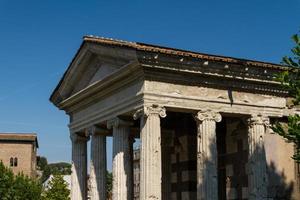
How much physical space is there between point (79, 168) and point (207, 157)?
680 centimetres

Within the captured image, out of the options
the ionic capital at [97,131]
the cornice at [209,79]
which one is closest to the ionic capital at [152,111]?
the cornice at [209,79]

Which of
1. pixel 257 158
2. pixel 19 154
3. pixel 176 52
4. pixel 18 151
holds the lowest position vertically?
pixel 257 158

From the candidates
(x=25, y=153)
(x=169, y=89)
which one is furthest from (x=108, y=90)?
(x=25, y=153)

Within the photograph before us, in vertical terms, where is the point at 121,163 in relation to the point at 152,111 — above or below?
below

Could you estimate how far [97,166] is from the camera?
768 inches

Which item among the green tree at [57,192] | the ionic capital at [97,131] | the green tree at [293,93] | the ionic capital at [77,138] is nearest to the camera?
the green tree at [293,93]

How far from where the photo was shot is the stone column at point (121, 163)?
17375 mm

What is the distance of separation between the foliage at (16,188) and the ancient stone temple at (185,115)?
2834 centimetres

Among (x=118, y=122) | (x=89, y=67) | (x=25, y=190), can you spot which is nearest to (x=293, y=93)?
(x=118, y=122)

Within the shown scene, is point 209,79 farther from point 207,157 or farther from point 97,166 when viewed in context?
point 97,166

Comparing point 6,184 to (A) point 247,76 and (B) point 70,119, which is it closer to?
(B) point 70,119

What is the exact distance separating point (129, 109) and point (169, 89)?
147cm

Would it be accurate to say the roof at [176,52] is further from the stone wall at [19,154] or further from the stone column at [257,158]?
the stone wall at [19,154]

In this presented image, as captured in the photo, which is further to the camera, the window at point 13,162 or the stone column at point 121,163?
the window at point 13,162
